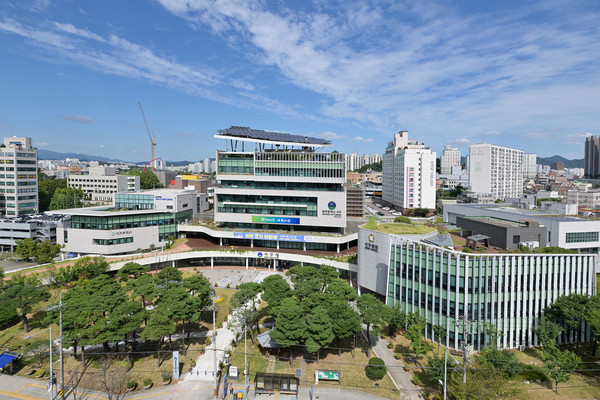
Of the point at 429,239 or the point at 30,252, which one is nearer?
the point at 429,239

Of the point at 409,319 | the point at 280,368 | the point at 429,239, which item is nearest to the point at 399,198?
the point at 429,239

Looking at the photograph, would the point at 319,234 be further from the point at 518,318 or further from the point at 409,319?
the point at 518,318

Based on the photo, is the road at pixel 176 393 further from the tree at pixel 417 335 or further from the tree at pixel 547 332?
the tree at pixel 547 332

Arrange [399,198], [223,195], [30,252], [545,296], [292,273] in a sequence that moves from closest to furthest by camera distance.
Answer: [545,296]
[292,273]
[30,252]
[223,195]
[399,198]

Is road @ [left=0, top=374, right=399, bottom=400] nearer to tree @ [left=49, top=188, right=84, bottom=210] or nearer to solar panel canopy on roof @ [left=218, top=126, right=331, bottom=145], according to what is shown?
solar panel canopy on roof @ [left=218, top=126, right=331, bottom=145]

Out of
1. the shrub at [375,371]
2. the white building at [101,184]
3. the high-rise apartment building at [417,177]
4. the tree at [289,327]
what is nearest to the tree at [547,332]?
the shrub at [375,371]

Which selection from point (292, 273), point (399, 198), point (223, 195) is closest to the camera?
point (292, 273)

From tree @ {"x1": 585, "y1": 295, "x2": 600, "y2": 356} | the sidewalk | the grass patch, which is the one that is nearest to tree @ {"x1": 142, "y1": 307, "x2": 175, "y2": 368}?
the sidewalk

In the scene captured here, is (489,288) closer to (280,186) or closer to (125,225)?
(280,186)
